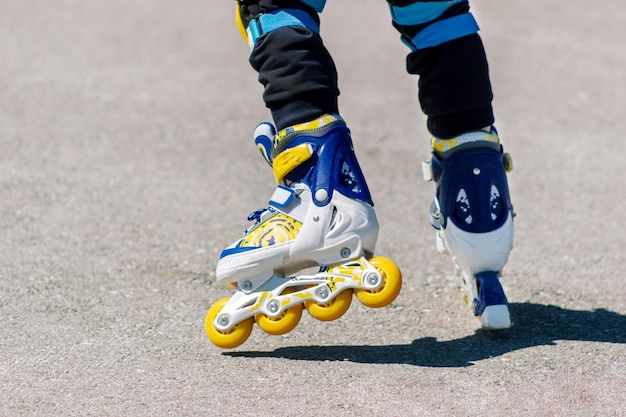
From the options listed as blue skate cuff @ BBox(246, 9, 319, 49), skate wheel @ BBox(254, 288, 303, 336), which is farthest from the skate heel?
blue skate cuff @ BBox(246, 9, 319, 49)

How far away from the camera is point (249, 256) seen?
2.54 metres

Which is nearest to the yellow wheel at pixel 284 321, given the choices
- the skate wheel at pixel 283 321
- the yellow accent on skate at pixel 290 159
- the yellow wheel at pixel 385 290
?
the skate wheel at pixel 283 321

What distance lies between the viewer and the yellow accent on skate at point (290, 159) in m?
2.53

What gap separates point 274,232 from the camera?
101 inches

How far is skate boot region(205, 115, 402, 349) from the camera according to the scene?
98.7 inches

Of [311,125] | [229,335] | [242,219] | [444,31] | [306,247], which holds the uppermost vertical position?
[444,31]

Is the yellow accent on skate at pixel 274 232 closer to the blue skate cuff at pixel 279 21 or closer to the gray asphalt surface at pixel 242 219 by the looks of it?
the gray asphalt surface at pixel 242 219

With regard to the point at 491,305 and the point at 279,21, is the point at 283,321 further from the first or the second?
the point at 279,21

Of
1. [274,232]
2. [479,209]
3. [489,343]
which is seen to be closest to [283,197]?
[274,232]

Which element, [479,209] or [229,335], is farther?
[479,209]

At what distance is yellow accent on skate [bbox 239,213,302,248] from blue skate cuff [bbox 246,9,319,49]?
1.53 feet

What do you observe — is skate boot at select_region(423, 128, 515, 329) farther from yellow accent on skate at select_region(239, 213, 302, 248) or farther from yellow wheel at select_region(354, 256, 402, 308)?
yellow accent on skate at select_region(239, 213, 302, 248)

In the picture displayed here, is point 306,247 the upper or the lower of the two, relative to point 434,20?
lower

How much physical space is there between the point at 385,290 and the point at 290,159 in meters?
0.41
